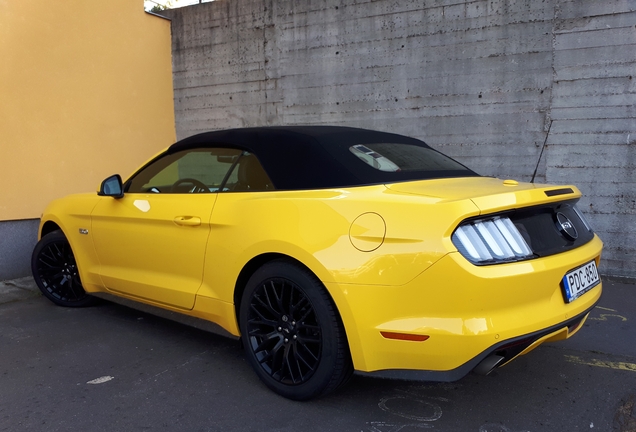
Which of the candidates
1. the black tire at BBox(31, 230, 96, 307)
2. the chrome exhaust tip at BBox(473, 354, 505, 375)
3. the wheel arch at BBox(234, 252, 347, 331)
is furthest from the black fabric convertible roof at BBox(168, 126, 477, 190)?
the black tire at BBox(31, 230, 96, 307)

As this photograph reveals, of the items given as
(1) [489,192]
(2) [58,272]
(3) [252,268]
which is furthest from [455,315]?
(2) [58,272]

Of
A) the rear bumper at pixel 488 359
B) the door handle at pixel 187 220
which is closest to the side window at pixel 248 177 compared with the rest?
the door handle at pixel 187 220

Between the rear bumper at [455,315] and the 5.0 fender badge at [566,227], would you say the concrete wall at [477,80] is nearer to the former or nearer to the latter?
the 5.0 fender badge at [566,227]

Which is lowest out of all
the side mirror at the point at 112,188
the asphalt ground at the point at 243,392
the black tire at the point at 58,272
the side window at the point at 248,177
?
the asphalt ground at the point at 243,392

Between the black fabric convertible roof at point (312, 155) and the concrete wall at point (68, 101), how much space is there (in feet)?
11.1

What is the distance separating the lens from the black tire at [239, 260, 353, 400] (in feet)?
8.01

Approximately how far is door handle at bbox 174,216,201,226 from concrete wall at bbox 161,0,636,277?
11.6 ft

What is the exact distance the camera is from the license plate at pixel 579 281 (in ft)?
7.77

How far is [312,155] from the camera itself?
9.34 feet

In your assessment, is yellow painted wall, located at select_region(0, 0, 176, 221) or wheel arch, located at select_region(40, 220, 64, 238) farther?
yellow painted wall, located at select_region(0, 0, 176, 221)

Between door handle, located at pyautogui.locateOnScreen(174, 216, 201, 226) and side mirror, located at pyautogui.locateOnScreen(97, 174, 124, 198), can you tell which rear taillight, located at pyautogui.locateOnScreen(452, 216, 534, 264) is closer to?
door handle, located at pyautogui.locateOnScreen(174, 216, 201, 226)

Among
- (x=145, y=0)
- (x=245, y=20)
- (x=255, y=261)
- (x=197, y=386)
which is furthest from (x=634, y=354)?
(x=145, y=0)

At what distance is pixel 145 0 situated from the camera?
23.1 ft

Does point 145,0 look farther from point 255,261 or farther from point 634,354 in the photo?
point 634,354
